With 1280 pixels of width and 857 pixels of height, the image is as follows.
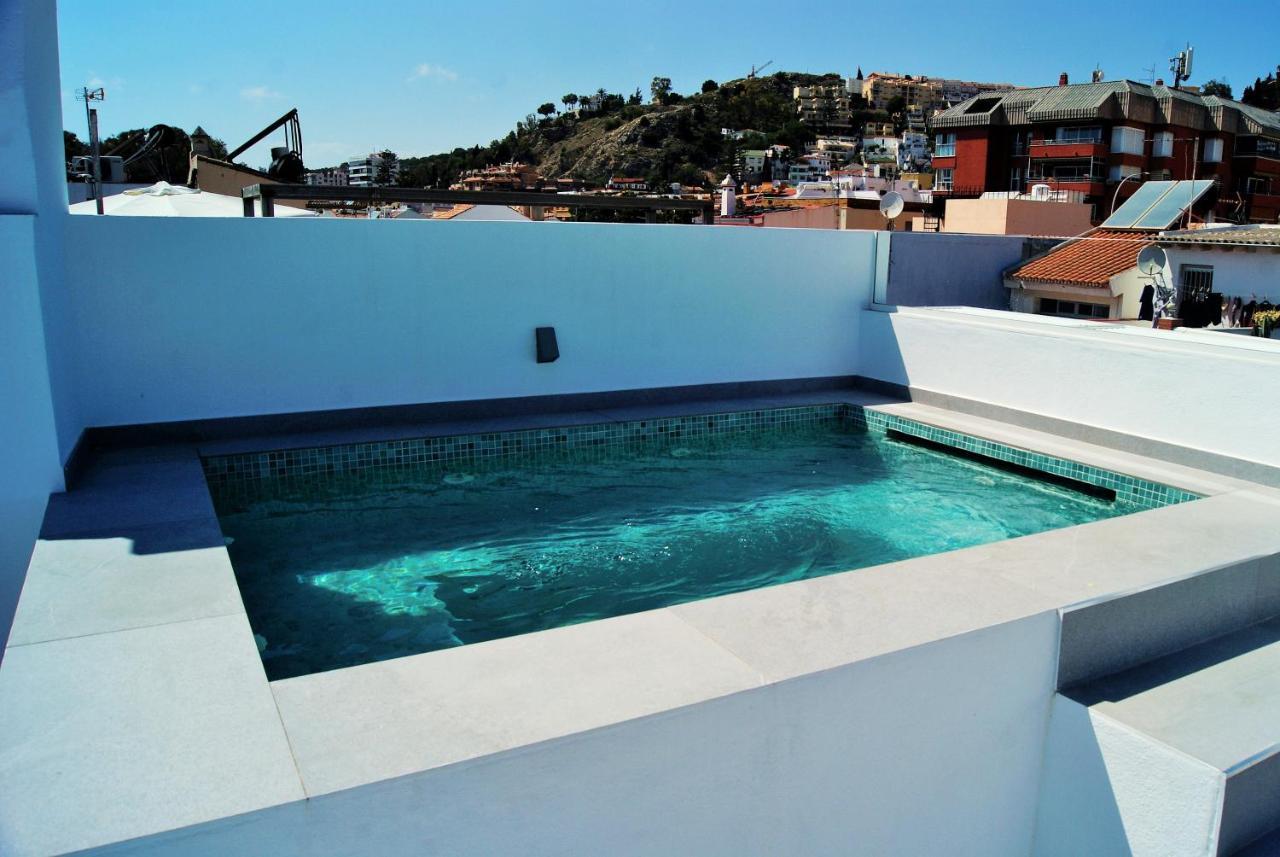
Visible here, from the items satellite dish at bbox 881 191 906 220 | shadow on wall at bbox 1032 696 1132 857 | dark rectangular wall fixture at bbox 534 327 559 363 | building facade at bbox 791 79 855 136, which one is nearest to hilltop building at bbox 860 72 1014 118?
building facade at bbox 791 79 855 136

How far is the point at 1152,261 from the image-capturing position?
8727mm

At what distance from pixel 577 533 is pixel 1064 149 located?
5366 centimetres

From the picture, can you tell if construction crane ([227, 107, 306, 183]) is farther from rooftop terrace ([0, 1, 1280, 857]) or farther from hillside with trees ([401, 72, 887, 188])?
hillside with trees ([401, 72, 887, 188])

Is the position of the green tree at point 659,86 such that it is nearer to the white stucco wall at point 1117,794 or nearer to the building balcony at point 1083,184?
the building balcony at point 1083,184

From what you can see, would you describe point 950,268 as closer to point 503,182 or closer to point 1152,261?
point 1152,261

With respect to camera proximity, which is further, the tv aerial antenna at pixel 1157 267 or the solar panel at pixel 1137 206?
the solar panel at pixel 1137 206

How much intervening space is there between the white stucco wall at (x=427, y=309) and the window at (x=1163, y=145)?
52.5 m

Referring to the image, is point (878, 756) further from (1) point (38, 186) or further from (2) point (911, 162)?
(2) point (911, 162)

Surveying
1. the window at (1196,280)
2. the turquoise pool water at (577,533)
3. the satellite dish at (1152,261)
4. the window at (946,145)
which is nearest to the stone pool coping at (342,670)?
the turquoise pool water at (577,533)

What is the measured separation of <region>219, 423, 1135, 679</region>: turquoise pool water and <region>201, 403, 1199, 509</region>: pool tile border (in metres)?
0.17

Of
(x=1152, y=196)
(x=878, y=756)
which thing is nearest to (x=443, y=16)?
(x=1152, y=196)

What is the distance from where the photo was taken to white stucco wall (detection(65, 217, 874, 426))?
23.0 feet

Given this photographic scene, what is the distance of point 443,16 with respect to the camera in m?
25.3

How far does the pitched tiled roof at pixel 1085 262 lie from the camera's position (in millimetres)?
12398
